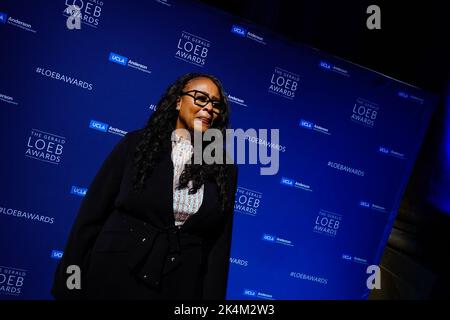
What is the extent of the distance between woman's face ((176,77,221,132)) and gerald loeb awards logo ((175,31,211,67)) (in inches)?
41.1

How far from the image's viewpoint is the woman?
6.29 feet

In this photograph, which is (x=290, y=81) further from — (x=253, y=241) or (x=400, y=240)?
(x=400, y=240)

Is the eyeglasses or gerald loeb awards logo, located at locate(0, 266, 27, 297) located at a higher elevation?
the eyeglasses

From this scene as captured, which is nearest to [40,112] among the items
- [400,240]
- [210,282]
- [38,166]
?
[38,166]

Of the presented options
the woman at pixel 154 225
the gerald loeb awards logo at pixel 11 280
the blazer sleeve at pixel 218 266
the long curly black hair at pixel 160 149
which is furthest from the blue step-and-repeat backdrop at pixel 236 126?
the blazer sleeve at pixel 218 266

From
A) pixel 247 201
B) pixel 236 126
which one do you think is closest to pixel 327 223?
pixel 247 201

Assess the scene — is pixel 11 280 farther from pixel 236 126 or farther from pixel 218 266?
pixel 236 126

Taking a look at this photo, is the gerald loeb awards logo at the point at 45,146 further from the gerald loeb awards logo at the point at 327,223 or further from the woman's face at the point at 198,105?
the gerald loeb awards logo at the point at 327,223

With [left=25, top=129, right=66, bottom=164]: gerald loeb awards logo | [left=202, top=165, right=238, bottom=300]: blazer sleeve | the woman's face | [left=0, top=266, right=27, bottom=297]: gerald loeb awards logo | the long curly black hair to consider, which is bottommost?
[left=0, top=266, right=27, bottom=297]: gerald loeb awards logo

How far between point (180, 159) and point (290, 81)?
1780 mm

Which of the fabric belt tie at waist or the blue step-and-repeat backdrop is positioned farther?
the blue step-and-repeat backdrop

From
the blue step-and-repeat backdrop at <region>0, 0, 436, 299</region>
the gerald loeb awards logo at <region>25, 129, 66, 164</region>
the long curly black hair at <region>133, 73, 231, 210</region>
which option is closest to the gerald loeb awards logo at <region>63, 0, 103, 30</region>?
the blue step-and-repeat backdrop at <region>0, 0, 436, 299</region>

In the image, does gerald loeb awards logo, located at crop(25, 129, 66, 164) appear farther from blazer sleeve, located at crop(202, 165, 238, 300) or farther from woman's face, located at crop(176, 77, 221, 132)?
blazer sleeve, located at crop(202, 165, 238, 300)

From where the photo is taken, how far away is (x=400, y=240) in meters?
4.46
